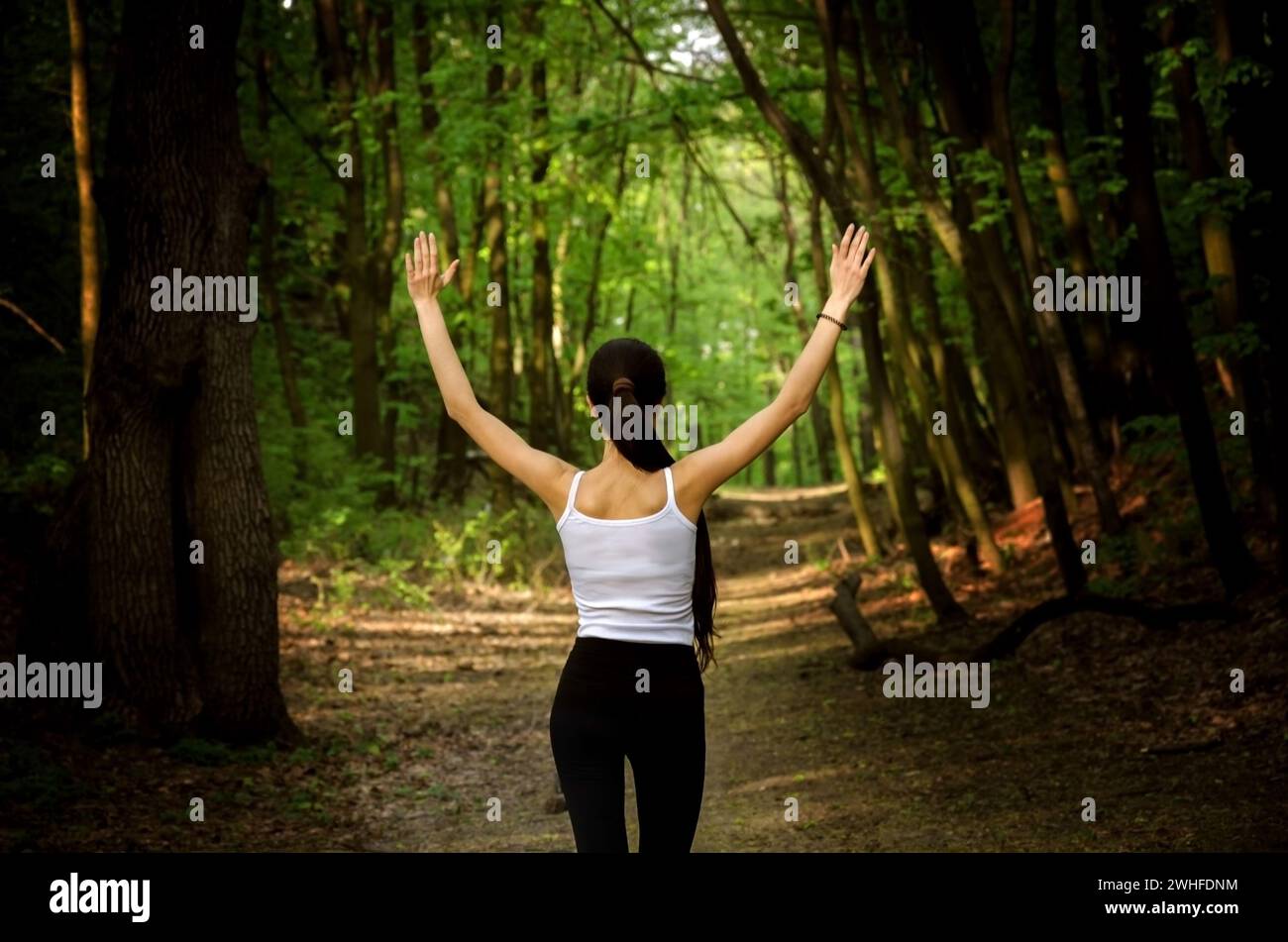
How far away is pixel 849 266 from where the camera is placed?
386 centimetres

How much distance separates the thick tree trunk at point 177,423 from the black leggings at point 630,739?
774 cm

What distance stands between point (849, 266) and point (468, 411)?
3.98ft

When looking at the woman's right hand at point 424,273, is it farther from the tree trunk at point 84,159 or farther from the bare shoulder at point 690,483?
the tree trunk at point 84,159

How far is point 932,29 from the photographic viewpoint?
1462 cm

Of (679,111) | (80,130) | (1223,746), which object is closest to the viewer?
(1223,746)

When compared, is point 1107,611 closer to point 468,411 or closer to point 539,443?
point 468,411

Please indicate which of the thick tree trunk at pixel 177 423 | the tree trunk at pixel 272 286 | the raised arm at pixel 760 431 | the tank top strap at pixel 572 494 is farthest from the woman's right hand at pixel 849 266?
the tree trunk at pixel 272 286

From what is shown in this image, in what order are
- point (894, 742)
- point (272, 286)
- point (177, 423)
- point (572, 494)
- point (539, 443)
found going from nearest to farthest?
point (572, 494) < point (177, 423) < point (894, 742) < point (272, 286) < point (539, 443)

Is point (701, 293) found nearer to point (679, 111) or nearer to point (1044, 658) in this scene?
point (679, 111)

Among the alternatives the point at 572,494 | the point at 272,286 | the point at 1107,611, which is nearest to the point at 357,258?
the point at 272,286

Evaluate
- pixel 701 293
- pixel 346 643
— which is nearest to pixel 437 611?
pixel 346 643

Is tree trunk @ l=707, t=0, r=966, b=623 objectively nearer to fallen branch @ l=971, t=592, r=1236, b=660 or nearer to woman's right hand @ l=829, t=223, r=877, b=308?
fallen branch @ l=971, t=592, r=1236, b=660

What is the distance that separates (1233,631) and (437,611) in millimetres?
12076

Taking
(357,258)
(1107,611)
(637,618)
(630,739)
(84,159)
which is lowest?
(1107,611)
